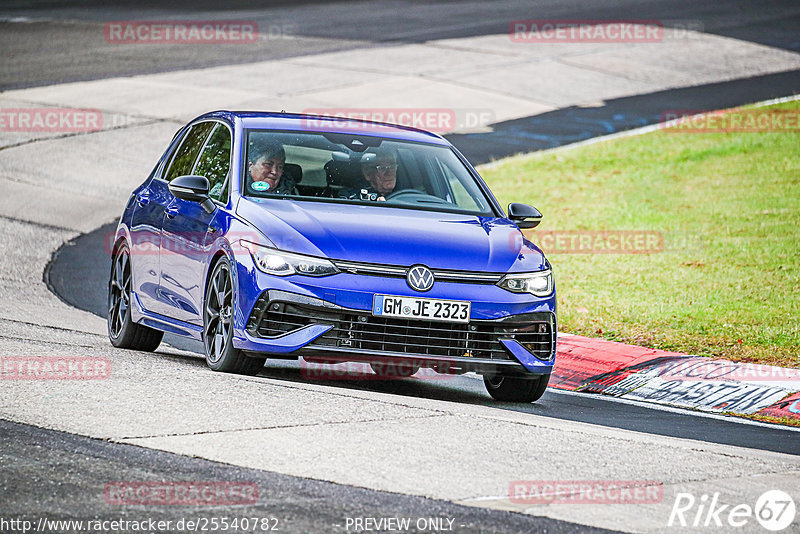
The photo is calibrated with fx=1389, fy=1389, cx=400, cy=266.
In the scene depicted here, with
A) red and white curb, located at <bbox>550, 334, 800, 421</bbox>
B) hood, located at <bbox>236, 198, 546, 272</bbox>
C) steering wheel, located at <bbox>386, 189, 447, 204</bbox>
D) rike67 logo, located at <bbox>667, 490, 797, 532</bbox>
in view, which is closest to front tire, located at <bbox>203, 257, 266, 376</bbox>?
hood, located at <bbox>236, 198, 546, 272</bbox>

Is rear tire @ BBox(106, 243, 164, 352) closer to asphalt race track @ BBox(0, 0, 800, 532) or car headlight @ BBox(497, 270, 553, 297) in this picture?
asphalt race track @ BBox(0, 0, 800, 532)

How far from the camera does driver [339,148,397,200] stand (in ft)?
30.9

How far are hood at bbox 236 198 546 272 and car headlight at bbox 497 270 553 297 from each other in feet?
0.17

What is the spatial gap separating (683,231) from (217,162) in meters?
8.67

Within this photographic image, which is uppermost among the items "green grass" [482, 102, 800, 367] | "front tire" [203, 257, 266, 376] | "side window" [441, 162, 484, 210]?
"side window" [441, 162, 484, 210]

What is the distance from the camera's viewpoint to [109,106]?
24625 mm

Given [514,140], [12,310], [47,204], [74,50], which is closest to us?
[12,310]

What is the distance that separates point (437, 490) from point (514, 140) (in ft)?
60.0

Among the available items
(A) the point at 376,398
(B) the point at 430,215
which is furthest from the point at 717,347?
(A) the point at 376,398

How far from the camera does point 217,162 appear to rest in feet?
32.1

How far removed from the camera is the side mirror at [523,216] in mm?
9570

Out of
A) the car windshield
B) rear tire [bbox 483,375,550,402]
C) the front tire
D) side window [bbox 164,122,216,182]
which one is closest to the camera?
the front tire

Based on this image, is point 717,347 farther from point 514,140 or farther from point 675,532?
point 514,140

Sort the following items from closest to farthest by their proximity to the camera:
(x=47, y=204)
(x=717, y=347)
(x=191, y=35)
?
1. (x=717, y=347)
2. (x=47, y=204)
3. (x=191, y=35)
